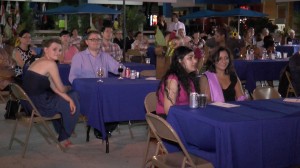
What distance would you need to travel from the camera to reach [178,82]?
447cm

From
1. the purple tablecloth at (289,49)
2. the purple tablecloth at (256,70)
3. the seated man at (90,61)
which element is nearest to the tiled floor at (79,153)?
the seated man at (90,61)

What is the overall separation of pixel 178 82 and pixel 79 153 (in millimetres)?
1828

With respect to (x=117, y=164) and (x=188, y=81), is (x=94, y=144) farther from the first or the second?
(x=188, y=81)

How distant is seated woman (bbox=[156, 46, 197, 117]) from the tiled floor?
105 centimetres

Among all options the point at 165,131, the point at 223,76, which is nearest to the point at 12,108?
the point at 223,76

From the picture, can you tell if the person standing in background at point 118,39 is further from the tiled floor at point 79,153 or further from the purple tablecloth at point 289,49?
the tiled floor at point 79,153

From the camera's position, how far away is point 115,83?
581 cm

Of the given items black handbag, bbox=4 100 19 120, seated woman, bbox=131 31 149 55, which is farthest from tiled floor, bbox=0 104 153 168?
seated woman, bbox=131 31 149 55

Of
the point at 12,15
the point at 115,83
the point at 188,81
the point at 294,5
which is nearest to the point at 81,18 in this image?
the point at 12,15

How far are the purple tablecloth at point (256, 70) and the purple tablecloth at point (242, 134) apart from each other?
4683 millimetres

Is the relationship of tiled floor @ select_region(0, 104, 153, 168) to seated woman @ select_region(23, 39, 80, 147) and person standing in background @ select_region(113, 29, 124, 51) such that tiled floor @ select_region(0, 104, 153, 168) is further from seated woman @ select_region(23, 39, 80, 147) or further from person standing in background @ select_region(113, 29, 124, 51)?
person standing in background @ select_region(113, 29, 124, 51)

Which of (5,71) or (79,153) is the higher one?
(5,71)

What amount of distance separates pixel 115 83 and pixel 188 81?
4.80 feet

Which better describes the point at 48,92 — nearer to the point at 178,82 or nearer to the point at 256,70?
the point at 178,82
